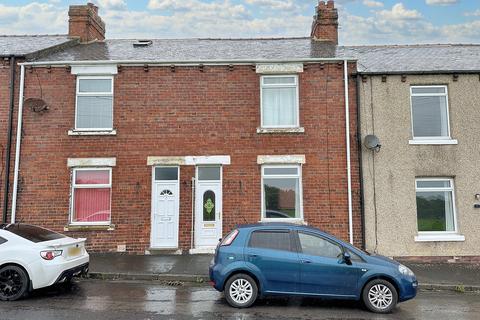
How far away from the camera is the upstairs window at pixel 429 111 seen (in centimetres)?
1217

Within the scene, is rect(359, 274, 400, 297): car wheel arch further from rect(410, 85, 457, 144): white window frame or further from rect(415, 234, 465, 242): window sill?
rect(410, 85, 457, 144): white window frame

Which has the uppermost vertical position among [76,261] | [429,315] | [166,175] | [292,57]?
[292,57]

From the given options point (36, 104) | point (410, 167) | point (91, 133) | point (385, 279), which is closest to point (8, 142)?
point (36, 104)

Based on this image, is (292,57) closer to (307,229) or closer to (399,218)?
(399,218)

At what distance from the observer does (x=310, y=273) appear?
6.83 metres

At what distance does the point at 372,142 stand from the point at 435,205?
104 inches

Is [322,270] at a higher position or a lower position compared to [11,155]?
lower

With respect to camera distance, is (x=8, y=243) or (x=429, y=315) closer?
(x=429, y=315)

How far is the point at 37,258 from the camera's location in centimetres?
731

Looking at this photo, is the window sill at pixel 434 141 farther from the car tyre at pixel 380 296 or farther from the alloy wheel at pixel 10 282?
the alloy wheel at pixel 10 282

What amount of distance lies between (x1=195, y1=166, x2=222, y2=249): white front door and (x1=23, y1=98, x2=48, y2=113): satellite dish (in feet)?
16.2

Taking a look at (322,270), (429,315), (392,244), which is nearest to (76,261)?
(322,270)

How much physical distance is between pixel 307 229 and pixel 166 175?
238 inches

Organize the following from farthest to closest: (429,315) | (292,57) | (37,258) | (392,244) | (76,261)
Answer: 1. (292,57)
2. (392,244)
3. (76,261)
4. (37,258)
5. (429,315)
